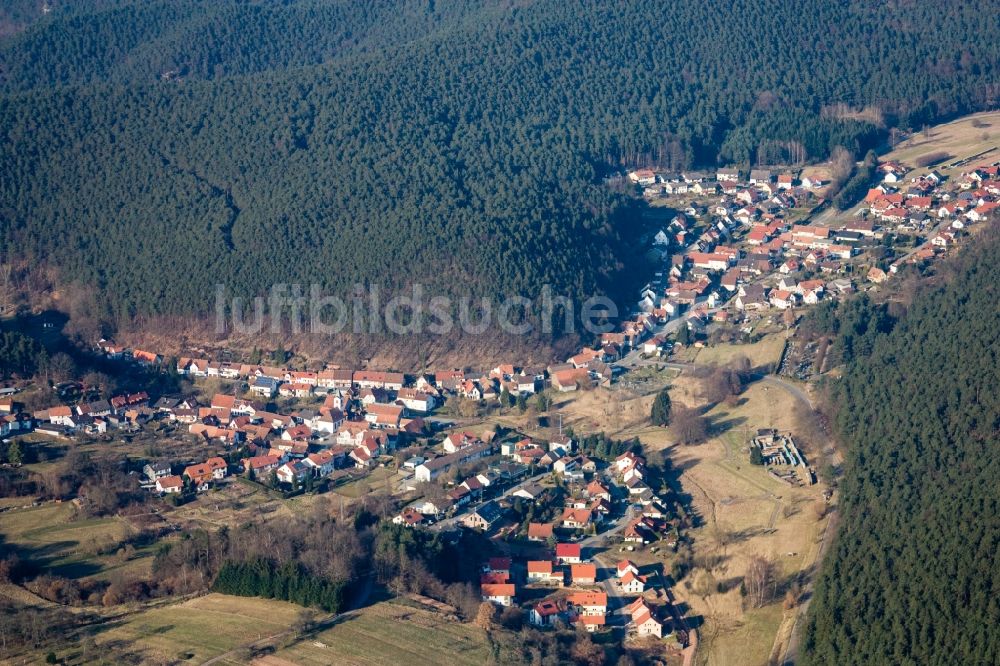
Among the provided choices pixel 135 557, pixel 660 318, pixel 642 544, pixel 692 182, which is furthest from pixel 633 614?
pixel 692 182

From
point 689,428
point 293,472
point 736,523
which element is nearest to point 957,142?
point 689,428

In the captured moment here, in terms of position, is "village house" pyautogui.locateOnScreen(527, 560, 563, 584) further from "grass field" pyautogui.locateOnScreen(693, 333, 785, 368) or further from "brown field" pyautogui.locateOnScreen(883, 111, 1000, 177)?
"brown field" pyautogui.locateOnScreen(883, 111, 1000, 177)

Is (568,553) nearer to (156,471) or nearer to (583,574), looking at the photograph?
(583,574)

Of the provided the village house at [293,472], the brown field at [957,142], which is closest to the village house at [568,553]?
the village house at [293,472]

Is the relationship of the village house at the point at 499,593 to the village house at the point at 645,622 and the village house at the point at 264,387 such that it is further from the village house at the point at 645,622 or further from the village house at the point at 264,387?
the village house at the point at 264,387

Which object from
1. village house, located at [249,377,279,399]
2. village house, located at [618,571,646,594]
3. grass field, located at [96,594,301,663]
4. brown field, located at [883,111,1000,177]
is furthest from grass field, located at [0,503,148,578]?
brown field, located at [883,111,1000,177]

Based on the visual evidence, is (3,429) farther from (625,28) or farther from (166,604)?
(625,28)
